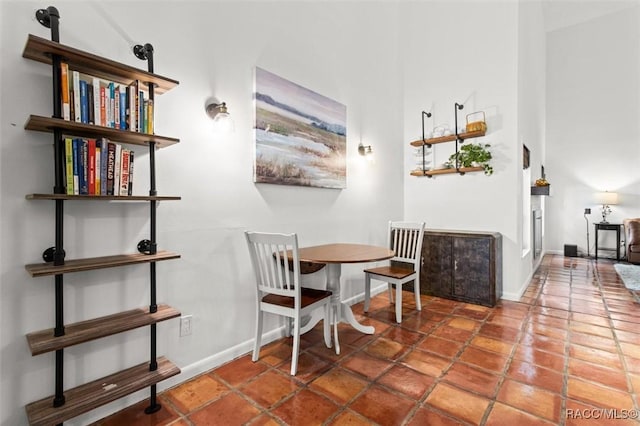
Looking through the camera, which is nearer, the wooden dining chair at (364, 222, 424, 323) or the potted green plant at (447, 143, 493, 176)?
the wooden dining chair at (364, 222, 424, 323)

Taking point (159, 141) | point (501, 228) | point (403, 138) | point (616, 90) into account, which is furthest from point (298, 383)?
point (616, 90)

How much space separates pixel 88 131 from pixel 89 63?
1.02 ft

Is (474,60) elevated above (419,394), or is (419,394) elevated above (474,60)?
(474,60)

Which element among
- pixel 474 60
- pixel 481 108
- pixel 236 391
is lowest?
pixel 236 391

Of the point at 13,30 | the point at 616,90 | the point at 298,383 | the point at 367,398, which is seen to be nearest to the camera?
the point at 13,30

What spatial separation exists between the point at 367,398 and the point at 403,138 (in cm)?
345

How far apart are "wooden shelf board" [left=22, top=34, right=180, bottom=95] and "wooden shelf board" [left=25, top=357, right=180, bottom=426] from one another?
153cm

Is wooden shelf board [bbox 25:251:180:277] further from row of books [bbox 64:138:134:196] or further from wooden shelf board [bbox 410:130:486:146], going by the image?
wooden shelf board [bbox 410:130:486:146]

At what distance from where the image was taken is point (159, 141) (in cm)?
167

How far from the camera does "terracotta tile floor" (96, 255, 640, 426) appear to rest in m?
1.65

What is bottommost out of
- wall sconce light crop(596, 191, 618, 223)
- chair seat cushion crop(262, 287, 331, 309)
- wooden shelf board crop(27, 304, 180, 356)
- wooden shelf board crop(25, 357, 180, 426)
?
wooden shelf board crop(25, 357, 180, 426)

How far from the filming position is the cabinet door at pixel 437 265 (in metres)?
3.59

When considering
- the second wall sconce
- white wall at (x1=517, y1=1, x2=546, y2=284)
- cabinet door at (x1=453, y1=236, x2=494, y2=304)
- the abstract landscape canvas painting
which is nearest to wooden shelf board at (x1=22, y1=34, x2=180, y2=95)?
the abstract landscape canvas painting

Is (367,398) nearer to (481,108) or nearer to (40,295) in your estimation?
(40,295)
